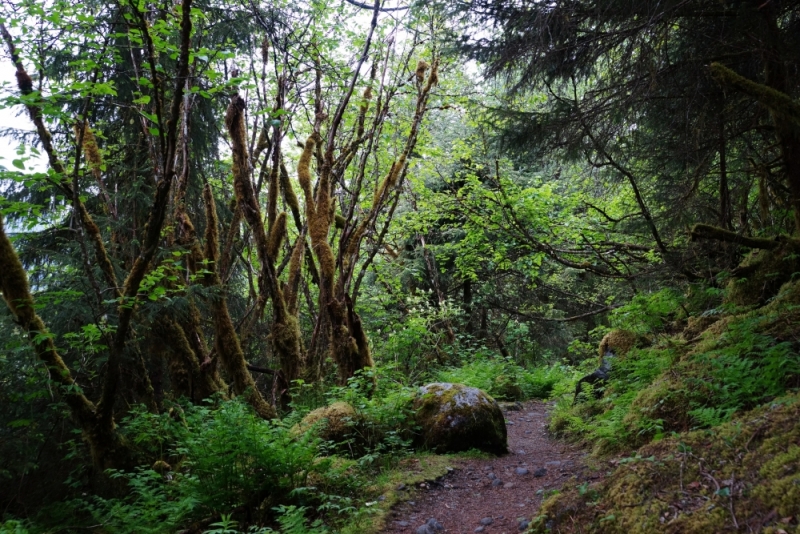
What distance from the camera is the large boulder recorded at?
6305mm

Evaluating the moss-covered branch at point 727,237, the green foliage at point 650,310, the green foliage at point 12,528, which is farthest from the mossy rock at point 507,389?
the green foliage at point 12,528

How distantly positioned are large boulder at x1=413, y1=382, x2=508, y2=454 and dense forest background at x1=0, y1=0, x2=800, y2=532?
10.2 inches

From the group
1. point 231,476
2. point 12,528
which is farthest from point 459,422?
point 12,528

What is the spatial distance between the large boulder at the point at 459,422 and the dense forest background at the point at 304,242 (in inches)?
10.2

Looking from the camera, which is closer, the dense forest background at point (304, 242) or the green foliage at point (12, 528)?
the green foliage at point (12, 528)

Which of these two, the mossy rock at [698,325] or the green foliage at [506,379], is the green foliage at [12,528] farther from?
the green foliage at [506,379]

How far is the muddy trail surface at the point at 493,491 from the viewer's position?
4.25m

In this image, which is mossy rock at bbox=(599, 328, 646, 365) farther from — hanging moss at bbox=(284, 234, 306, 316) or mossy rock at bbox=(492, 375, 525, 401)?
hanging moss at bbox=(284, 234, 306, 316)

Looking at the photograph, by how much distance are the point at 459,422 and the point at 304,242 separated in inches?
210

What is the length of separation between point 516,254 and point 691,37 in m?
5.01

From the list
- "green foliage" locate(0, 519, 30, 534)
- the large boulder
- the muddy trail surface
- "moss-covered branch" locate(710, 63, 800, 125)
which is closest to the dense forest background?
"moss-covered branch" locate(710, 63, 800, 125)

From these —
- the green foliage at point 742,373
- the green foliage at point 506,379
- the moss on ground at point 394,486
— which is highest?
the green foliage at point 742,373

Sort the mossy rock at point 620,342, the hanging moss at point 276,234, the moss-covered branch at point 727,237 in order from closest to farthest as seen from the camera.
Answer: the moss-covered branch at point 727,237 → the mossy rock at point 620,342 → the hanging moss at point 276,234

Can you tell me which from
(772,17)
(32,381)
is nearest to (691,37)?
(772,17)
